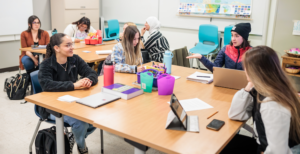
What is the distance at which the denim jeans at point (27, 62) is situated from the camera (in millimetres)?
4160

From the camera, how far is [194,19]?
5.42 metres

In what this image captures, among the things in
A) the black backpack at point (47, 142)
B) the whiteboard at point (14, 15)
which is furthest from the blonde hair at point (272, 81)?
the whiteboard at point (14, 15)

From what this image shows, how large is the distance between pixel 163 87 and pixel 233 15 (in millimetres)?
3394

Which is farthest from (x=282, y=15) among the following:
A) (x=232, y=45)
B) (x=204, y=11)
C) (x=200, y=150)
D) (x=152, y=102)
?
(x=200, y=150)

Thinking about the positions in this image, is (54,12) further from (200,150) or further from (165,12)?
(200,150)

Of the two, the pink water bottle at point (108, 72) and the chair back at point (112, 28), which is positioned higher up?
the chair back at point (112, 28)

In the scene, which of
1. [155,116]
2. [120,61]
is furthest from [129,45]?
[155,116]

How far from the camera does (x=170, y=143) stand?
4.69 feet

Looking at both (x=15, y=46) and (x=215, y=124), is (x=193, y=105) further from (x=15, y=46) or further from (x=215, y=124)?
(x=15, y=46)

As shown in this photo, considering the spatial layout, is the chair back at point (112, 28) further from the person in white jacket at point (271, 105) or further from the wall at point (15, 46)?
the person in white jacket at point (271, 105)

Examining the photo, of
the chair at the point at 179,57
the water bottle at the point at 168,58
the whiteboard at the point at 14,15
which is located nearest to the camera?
the water bottle at the point at 168,58

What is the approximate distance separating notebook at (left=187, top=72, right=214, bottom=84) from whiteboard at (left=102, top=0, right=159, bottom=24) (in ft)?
11.7

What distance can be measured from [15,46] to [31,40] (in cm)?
139

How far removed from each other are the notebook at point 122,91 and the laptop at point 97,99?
0.03 meters
